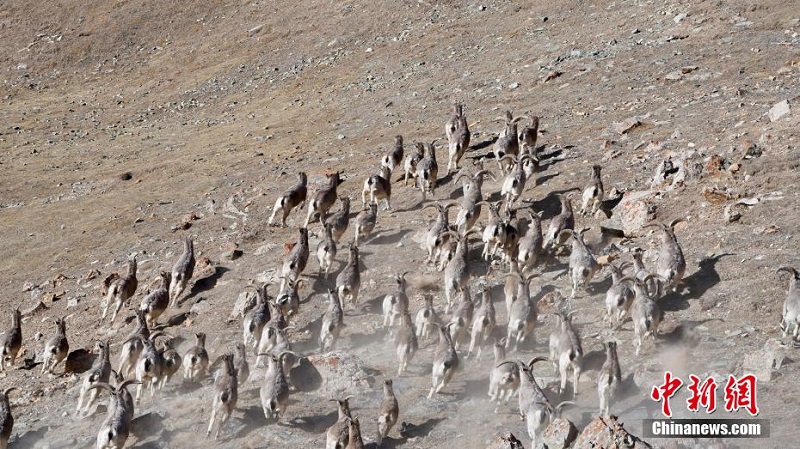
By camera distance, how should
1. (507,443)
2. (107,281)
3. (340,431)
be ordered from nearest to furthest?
(507,443), (340,431), (107,281)

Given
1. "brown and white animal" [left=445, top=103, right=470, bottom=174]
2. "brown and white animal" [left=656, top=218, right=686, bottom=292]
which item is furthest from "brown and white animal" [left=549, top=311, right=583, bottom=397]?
"brown and white animal" [left=445, top=103, right=470, bottom=174]

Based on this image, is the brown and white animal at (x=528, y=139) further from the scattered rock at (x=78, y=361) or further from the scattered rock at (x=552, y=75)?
the scattered rock at (x=78, y=361)

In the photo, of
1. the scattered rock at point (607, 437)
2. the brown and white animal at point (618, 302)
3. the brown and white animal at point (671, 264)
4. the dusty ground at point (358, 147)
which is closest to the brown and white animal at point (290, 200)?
the dusty ground at point (358, 147)

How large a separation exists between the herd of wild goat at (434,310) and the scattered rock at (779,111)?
165 inches

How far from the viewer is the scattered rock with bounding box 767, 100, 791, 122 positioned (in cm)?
2072

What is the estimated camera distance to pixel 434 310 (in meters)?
16.4

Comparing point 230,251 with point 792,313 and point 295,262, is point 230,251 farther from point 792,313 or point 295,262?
point 792,313

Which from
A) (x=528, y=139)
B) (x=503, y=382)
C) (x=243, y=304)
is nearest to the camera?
(x=503, y=382)

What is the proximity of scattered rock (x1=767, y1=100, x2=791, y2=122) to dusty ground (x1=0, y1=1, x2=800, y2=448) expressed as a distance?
0.21m

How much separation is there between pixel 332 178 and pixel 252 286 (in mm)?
4606

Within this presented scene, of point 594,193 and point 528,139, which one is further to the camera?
point 528,139

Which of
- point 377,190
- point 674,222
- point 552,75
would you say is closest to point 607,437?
point 674,222

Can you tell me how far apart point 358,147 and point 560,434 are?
1697 cm

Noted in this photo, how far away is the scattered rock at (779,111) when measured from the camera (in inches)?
816
